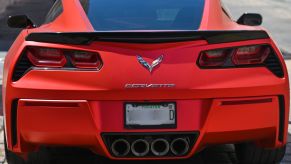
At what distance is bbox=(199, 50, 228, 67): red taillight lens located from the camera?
13.7ft

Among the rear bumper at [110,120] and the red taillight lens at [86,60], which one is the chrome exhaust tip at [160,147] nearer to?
the rear bumper at [110,120]

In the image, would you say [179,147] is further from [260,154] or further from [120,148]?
[260,154]

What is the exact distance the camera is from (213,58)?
13.8 feet

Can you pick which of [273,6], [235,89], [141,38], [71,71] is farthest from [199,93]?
[273,6]

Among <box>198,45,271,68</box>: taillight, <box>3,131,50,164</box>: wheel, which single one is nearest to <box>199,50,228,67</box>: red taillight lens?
<box>198,45,271,68</box>: taillight

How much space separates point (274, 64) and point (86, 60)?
1.24 m

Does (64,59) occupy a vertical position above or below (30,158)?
above

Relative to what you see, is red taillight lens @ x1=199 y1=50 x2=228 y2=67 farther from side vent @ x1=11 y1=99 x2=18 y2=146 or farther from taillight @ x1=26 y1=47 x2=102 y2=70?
side vent @ x1=11 y1=99 x2=18 y2=146

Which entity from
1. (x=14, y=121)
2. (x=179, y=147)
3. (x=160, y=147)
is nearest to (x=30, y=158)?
(x=14, y=121)

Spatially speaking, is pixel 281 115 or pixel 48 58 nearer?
pixel 48 58

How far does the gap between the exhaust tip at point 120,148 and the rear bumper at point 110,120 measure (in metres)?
0.04

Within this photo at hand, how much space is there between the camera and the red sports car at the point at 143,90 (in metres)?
4.09

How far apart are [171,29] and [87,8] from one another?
27.5 inches

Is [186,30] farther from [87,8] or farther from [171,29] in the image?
[87,8]
